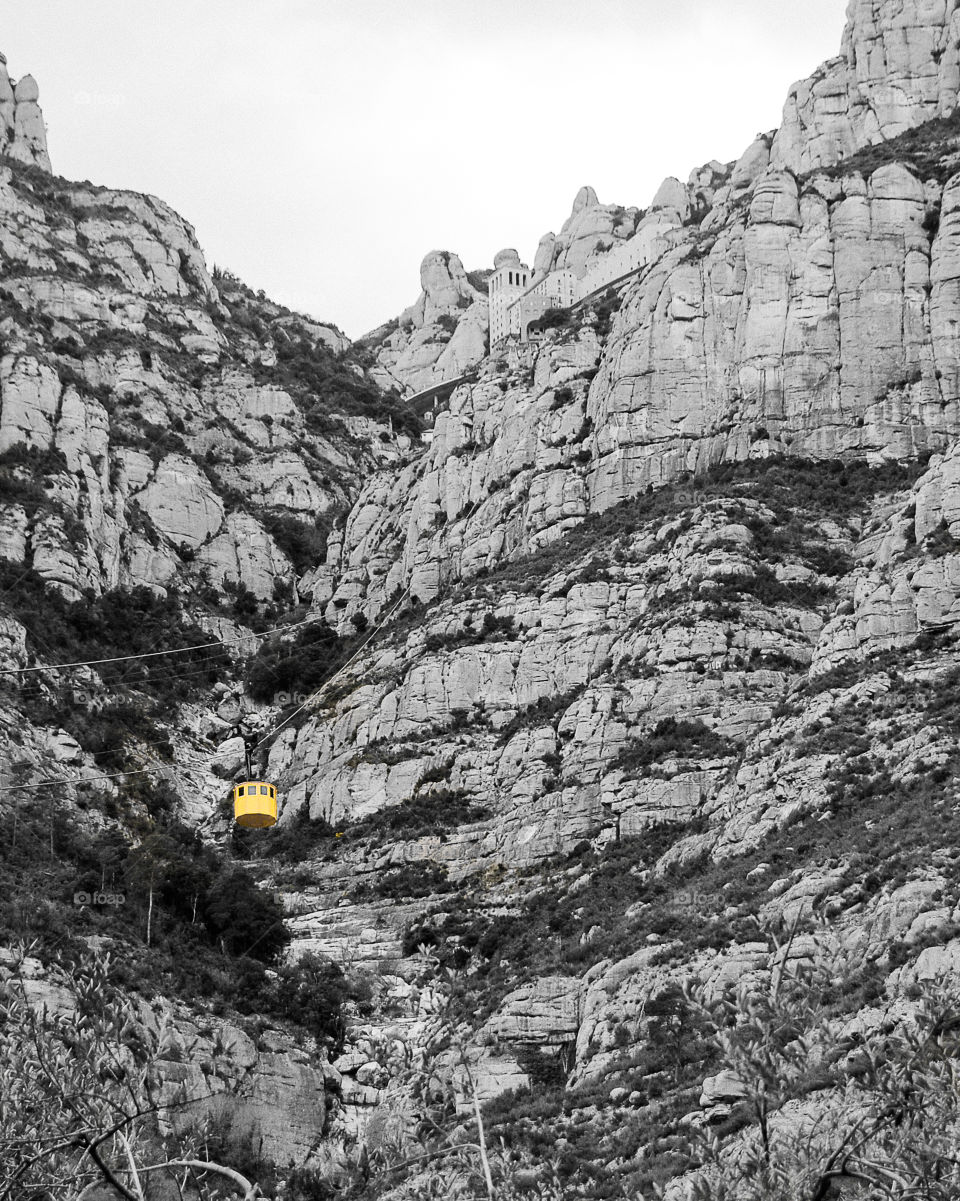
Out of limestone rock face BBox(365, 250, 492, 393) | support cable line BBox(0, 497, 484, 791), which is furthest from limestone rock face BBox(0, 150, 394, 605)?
limestone rock face BBox(365, 250, 492, 393)

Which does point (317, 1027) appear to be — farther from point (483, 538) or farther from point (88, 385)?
point (88, 385)

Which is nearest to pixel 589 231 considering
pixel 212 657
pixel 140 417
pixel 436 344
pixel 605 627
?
pixel 436 344

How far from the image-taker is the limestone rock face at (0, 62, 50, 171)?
145875 mm

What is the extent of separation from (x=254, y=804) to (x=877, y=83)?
263 ft

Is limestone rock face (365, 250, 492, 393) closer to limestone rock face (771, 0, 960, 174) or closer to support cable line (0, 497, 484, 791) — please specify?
limestone rock face (771, 0, 960, 174)

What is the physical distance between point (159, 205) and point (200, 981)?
96.8 meters

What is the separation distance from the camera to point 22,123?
149875 mm

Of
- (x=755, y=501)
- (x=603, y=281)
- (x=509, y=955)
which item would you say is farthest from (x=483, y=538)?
(x=603, y=281)

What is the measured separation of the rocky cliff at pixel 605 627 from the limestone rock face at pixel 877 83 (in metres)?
0.31

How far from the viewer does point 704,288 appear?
8406 cm

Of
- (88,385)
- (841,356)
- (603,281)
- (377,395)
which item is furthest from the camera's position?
(603,281)

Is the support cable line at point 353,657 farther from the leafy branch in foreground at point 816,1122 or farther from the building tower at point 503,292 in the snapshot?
the building tower at point 503,292

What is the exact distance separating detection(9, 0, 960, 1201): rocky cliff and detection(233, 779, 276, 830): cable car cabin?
26.6 ft

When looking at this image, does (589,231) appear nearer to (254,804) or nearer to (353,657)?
(353,657)
